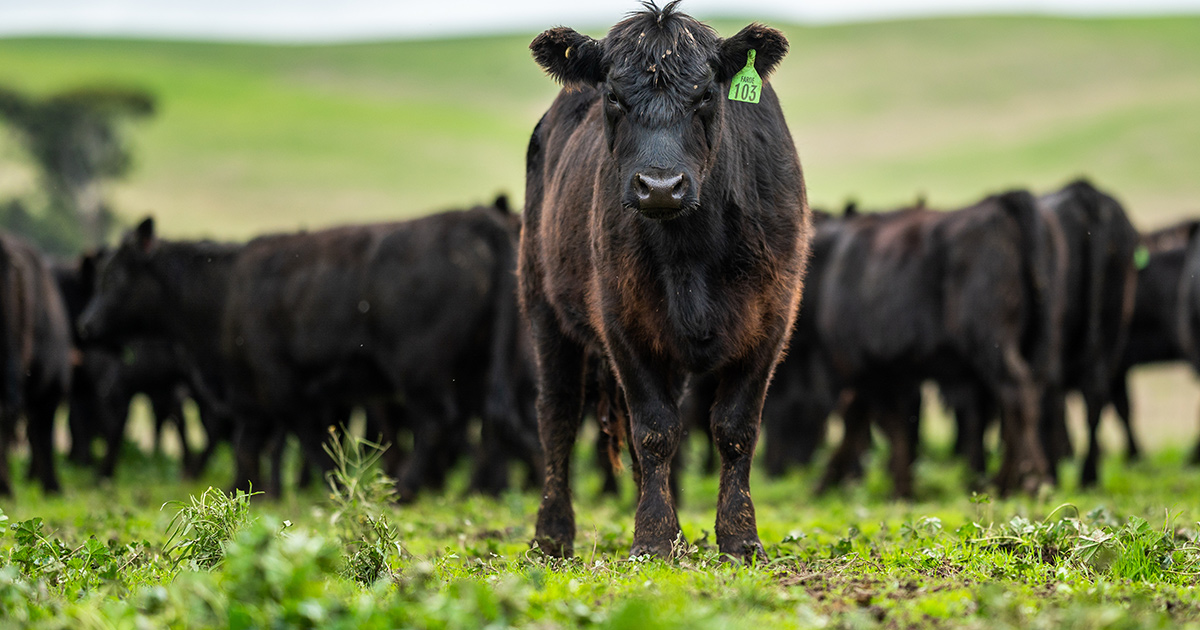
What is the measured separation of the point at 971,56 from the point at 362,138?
110 feet

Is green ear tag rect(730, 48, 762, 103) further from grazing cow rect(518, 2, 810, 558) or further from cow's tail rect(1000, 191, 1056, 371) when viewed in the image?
cow's tail rect(1000, 191, 1056, 371)

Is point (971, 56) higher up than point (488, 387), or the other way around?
point (971, 56)

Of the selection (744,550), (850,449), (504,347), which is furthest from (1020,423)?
(744,550)

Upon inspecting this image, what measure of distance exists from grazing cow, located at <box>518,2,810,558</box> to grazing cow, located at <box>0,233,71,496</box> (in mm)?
→ 6969

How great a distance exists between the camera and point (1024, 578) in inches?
195

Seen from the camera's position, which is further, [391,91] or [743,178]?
[391,91]

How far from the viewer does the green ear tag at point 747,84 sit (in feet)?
18.8

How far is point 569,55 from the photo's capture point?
584cm

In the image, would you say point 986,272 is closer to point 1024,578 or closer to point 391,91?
point 1024,578

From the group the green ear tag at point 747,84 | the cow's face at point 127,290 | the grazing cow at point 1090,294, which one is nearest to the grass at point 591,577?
the green ear tag at point 747,84

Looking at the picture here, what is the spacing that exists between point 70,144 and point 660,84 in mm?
42572

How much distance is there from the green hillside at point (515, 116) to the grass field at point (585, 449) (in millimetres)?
232

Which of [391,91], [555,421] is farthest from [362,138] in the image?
[555,421]

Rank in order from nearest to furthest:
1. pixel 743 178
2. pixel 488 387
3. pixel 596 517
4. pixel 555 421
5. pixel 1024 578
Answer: pixel 1024 578 → pixel 743 178 → pixel 555 421 → pixel 596 517 → pixel 488 387
